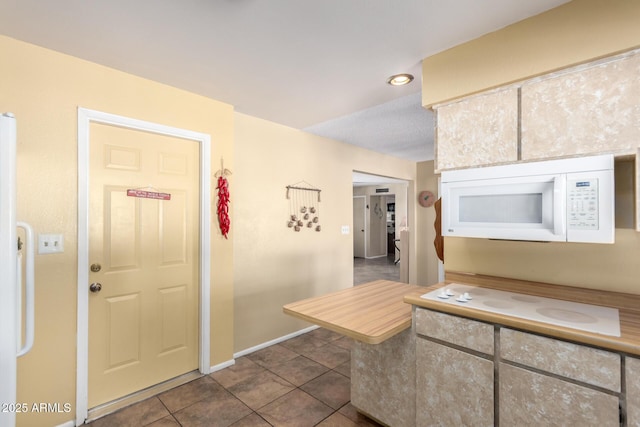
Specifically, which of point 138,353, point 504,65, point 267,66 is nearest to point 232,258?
point 138,353

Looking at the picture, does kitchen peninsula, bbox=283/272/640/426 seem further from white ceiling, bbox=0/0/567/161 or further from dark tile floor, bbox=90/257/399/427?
white ceiling, bbox=0/0/567/161

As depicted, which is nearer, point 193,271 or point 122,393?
point 122,393

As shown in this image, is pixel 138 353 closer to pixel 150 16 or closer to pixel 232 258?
pixel 232 258

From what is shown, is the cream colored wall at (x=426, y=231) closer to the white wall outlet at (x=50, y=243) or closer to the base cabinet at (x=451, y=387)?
the base cabinet at (x=451, y=387)

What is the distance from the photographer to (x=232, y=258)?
2764 mm

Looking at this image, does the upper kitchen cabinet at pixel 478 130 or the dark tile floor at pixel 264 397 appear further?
the dark tile floor at pixel 264 397

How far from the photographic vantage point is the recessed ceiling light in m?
2.13

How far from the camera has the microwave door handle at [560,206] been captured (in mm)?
1385

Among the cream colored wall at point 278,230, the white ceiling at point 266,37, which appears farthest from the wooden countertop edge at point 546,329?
the cream colored wall at point 278,230

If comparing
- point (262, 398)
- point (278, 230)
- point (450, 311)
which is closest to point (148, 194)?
point (278, 230)

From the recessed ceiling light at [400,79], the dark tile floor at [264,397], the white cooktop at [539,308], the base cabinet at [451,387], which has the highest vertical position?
the recessed ceiling light at [400,79]

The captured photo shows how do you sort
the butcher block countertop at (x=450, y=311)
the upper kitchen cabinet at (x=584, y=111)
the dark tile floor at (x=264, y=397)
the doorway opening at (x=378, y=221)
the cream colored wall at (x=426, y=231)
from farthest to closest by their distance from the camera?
the doorway opening at (x=378, y=221)
the cream colored wall at (x=426, y=231)
the dark tile floor at (x=264, y=397)
the upper kitchen cabinet at (x=584, y=111)
the butcher block countertop at (x=450, y=311)

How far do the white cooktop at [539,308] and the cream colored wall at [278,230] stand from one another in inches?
74.8

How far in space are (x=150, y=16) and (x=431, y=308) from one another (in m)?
2.12
